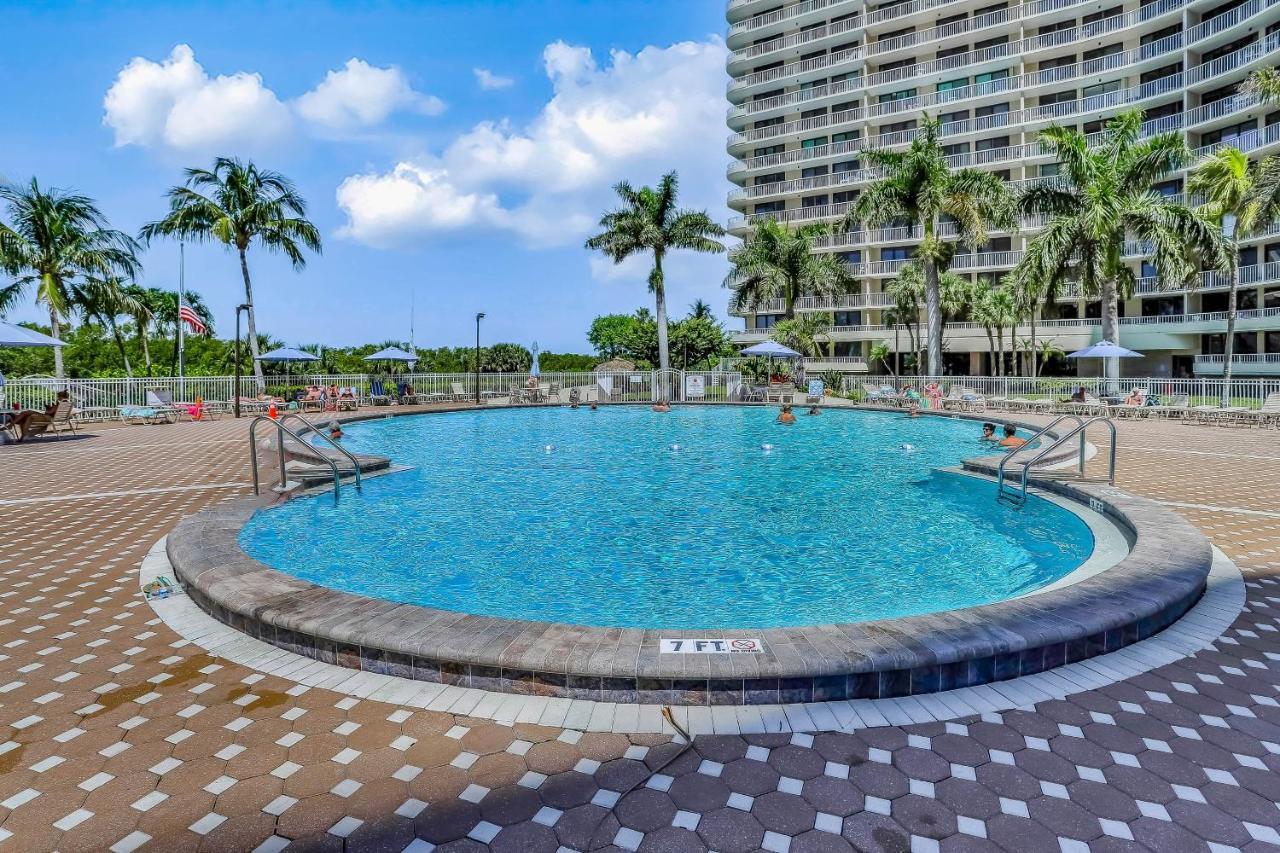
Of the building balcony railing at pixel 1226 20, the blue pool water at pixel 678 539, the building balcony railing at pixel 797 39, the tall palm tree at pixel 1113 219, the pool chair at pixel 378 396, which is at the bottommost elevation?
the blue pool water at pixel 678 539

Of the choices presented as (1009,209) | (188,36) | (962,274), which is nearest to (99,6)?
(188,36)

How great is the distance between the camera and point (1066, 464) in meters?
11.6

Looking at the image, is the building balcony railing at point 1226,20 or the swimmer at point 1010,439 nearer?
the swimmer at point 1010,439

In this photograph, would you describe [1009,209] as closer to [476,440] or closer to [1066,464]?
[1066,464]

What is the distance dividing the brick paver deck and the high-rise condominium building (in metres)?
33.7

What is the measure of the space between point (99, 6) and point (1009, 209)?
3038 centimetres

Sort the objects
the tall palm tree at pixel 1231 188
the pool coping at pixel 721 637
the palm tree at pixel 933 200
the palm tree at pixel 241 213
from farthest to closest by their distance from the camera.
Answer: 1. the palm tree at pixel 933 200
2. the palm tree at pixel 241 213
3. the tall palm tree at pixel 1231 188
4. the pool coping at pixel 721 637

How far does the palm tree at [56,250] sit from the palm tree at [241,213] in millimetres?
1683

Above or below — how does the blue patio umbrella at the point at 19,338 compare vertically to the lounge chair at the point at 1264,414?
above

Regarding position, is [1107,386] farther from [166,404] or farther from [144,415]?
[166,404]

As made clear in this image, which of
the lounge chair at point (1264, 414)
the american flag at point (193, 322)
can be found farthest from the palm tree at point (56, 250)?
the lounge chair at point (1264, 414)

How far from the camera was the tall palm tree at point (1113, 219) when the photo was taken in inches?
920

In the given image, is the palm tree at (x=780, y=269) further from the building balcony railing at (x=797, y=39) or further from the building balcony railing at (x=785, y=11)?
the building balcony railing at (x=785, y=11)

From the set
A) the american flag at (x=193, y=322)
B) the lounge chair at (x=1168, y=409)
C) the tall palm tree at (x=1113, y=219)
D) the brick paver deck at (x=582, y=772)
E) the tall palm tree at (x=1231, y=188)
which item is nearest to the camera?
the brick paver deck at (x=582, y=772)
